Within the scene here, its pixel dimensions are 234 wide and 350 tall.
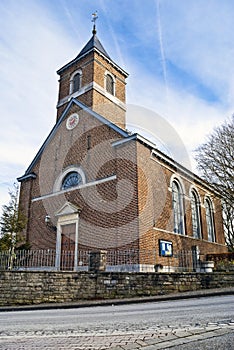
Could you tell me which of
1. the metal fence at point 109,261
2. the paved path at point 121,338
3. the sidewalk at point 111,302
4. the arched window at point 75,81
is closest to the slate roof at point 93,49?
the arched window at point 75,81

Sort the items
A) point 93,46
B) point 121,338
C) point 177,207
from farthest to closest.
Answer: point 93,46, point 177,207, point 121,338

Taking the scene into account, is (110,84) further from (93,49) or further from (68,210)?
(68,210)

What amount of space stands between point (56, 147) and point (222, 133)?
11492 millimetres

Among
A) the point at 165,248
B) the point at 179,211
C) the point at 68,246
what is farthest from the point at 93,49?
the point at 165,248

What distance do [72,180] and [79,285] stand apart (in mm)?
8827

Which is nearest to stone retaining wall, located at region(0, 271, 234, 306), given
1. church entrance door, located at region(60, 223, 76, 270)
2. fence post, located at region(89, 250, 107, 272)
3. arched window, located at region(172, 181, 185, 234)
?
fence post, located at region(89, 250, 107, 272)

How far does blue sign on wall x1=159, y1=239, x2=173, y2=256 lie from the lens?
15.7 m

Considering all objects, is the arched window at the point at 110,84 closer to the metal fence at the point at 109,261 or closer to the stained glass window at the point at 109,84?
the stained glass window at the point at 109,84

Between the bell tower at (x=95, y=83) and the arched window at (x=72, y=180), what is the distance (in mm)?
4786

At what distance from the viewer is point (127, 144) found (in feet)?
53.5

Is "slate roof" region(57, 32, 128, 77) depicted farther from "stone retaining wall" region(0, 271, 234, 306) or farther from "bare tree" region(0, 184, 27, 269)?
"stone retaining wall" region(0, 271, 234, 306)

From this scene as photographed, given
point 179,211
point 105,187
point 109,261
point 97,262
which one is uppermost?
point 105,187

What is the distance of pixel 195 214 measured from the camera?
2188 cm

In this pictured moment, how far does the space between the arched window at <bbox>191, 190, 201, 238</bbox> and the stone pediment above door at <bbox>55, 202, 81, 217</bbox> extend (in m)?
8.45
